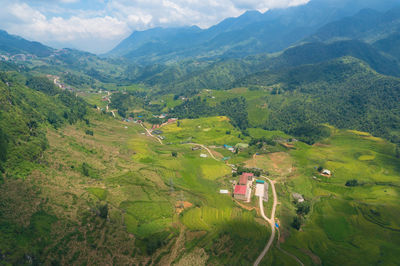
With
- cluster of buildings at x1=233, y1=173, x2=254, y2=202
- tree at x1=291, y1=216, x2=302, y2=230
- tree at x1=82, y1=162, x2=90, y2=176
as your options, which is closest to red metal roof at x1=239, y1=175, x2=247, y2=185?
cluster of buildings at x1=233, y1=173, x2=254, y2=202

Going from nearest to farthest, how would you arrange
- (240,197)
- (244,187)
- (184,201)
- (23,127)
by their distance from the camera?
(184,201)
(240,197)
(23,127)
(244,187)

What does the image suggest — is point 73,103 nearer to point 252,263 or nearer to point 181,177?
point 181,177

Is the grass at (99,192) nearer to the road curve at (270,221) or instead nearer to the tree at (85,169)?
the tree at (85,169)

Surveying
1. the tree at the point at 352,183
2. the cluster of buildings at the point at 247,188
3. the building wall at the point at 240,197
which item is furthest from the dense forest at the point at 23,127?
the tree at the point at 352,183

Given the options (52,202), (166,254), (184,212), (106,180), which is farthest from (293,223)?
(52,202)

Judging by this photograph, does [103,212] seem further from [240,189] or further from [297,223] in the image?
[297,223]

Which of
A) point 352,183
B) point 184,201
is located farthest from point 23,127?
point 352,183

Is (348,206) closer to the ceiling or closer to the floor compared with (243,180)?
closer to the floor

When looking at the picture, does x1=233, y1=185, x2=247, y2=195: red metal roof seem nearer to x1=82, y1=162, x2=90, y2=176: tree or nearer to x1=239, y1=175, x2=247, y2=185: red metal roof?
x1=239, y1=175, x2=247, y2=185: red metal roof

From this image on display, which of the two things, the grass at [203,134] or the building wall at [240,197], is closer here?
the building wall at [240,197]

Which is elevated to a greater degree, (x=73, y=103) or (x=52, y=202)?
(x=73, y=103)

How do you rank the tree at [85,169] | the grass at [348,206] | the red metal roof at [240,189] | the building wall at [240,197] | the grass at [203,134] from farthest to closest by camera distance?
the grass at [203,134], the red metal roof at [240,189], the building wall at [240,197], the tree at [85,169], the grass at [348,206]
